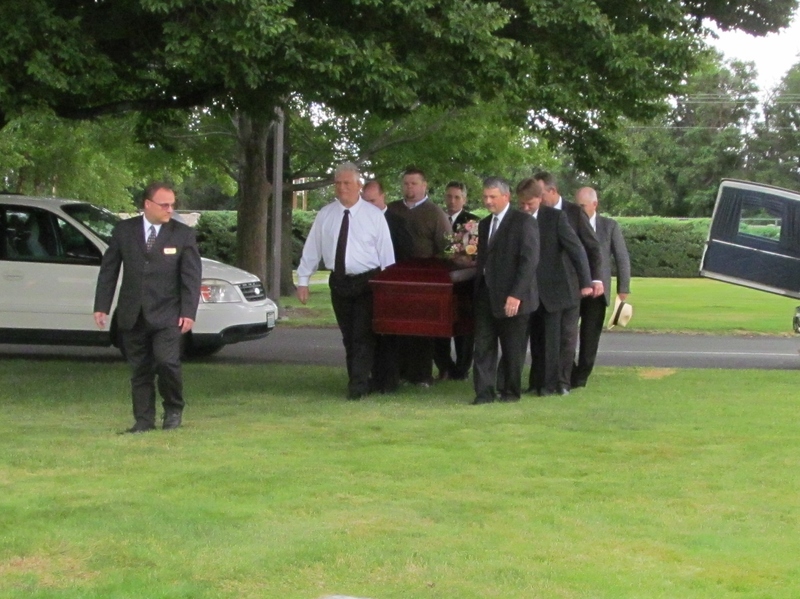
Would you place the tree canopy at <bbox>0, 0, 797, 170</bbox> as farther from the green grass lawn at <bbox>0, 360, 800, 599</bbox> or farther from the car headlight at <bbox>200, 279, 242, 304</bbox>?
the green grass lawn at <bbox>0, 360, 800, 599</bbox>

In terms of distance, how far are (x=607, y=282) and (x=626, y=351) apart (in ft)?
19.6

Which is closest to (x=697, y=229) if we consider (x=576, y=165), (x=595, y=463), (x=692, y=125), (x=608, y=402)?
(x=692, y=125)

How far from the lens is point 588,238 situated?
37.8 feet

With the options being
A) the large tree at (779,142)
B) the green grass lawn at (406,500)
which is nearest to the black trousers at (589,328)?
the green grass lawn at (406,500)

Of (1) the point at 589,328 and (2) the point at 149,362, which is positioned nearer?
(2) the point at 149,362

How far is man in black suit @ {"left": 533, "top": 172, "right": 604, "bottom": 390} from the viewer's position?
11.4 meters

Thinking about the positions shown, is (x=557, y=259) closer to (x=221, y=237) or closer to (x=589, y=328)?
(x=589, y=328)

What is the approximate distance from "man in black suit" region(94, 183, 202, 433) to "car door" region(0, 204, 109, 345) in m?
4.85

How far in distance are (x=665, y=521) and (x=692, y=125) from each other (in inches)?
2917

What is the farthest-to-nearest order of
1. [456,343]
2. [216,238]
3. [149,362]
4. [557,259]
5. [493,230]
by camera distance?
[216,238] → [456,343] → [557,259] → [493,230] → [149,362]

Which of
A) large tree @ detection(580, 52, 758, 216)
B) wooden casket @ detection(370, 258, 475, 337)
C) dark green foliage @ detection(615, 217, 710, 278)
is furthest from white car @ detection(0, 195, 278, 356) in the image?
large tree @ detection(580, 52, 758, 216)

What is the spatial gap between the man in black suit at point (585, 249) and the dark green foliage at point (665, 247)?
125ft

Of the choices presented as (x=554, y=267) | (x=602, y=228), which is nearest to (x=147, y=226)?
(x=554, y=267)

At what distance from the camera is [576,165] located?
48.4 ft
